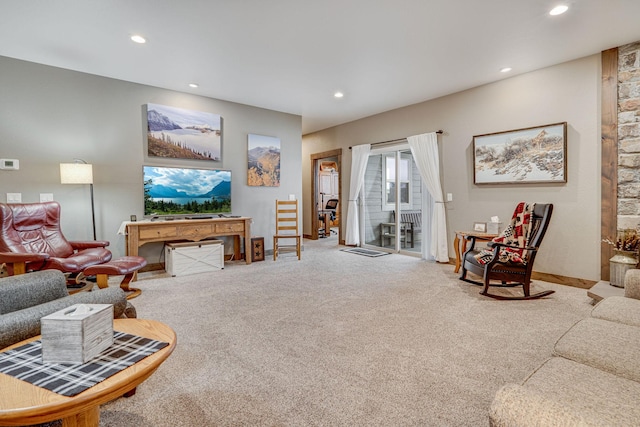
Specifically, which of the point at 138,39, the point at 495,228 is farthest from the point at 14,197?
the point at 495,228

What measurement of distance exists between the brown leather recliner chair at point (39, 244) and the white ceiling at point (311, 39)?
1.89 m

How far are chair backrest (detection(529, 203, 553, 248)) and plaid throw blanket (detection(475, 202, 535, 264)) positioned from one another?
5cm

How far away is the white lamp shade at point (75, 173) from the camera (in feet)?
12.5

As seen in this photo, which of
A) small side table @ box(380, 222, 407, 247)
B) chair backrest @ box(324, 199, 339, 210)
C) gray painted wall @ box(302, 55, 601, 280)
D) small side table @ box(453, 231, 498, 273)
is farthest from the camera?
chair backrest @ box(324, 199, 339, 210)

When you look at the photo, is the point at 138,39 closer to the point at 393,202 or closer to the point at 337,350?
the point at 337,350

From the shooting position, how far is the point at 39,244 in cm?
355

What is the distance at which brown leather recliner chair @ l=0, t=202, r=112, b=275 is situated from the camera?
10.1ft

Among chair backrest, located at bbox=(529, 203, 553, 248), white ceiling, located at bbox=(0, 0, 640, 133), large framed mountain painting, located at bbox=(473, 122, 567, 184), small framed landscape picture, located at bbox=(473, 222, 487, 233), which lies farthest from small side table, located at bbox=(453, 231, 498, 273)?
white ceiling, located at bbox=(0, 0, 640, 133)

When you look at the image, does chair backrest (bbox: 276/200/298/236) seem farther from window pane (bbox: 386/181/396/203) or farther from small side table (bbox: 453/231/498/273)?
small side table (bbox: 453/231/498/273)

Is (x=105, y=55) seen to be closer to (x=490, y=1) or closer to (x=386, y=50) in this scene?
(x=386, y=50)

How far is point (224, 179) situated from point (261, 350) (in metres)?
3.73

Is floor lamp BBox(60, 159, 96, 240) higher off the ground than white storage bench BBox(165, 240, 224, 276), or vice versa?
floor lamp BBox(60, 159, 96, 240)

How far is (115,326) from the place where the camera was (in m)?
1.61

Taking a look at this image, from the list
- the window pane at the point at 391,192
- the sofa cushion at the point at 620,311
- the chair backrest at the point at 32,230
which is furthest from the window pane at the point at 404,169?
the chair backrest at the point at 32,230
